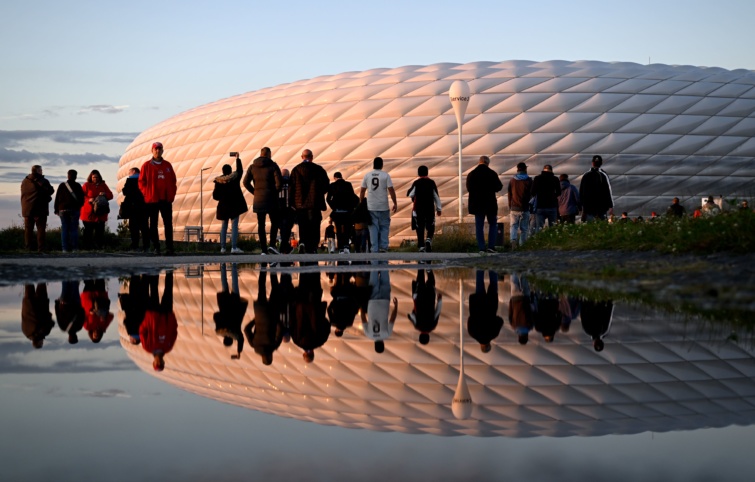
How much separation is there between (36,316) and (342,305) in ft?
6.63

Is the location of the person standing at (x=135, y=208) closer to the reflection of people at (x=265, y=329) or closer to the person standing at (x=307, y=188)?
the person standing at (x=307, y=188)

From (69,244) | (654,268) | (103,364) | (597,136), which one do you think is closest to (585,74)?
(597,136)

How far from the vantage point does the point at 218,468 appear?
2391 millimetres

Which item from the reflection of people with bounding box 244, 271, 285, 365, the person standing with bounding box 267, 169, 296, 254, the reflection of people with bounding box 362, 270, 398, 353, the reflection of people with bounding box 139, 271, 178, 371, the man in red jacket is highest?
the man in red jacket

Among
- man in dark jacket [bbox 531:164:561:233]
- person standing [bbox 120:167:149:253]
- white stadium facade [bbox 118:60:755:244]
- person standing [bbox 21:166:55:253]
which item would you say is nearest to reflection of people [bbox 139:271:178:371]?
person standing [bbox 120:167:149:253]

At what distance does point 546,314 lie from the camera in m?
6.21

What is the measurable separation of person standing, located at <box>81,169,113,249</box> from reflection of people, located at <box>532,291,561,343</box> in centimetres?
1535

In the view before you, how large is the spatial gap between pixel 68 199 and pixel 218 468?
18700mm

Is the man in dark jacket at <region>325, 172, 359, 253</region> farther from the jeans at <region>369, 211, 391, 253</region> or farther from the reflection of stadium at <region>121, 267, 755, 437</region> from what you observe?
the reflection of stadium at <region>121, 267, 755, 437</region>

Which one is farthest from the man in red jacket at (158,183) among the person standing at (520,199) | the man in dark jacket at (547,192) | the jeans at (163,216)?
the man in dark jacket at (547,192)

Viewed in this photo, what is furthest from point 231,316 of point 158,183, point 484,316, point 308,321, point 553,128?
point 553,128

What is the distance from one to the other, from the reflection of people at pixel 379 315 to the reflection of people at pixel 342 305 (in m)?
0.09

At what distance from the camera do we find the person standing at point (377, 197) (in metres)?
18.4

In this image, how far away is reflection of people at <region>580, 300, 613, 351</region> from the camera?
4949mm
